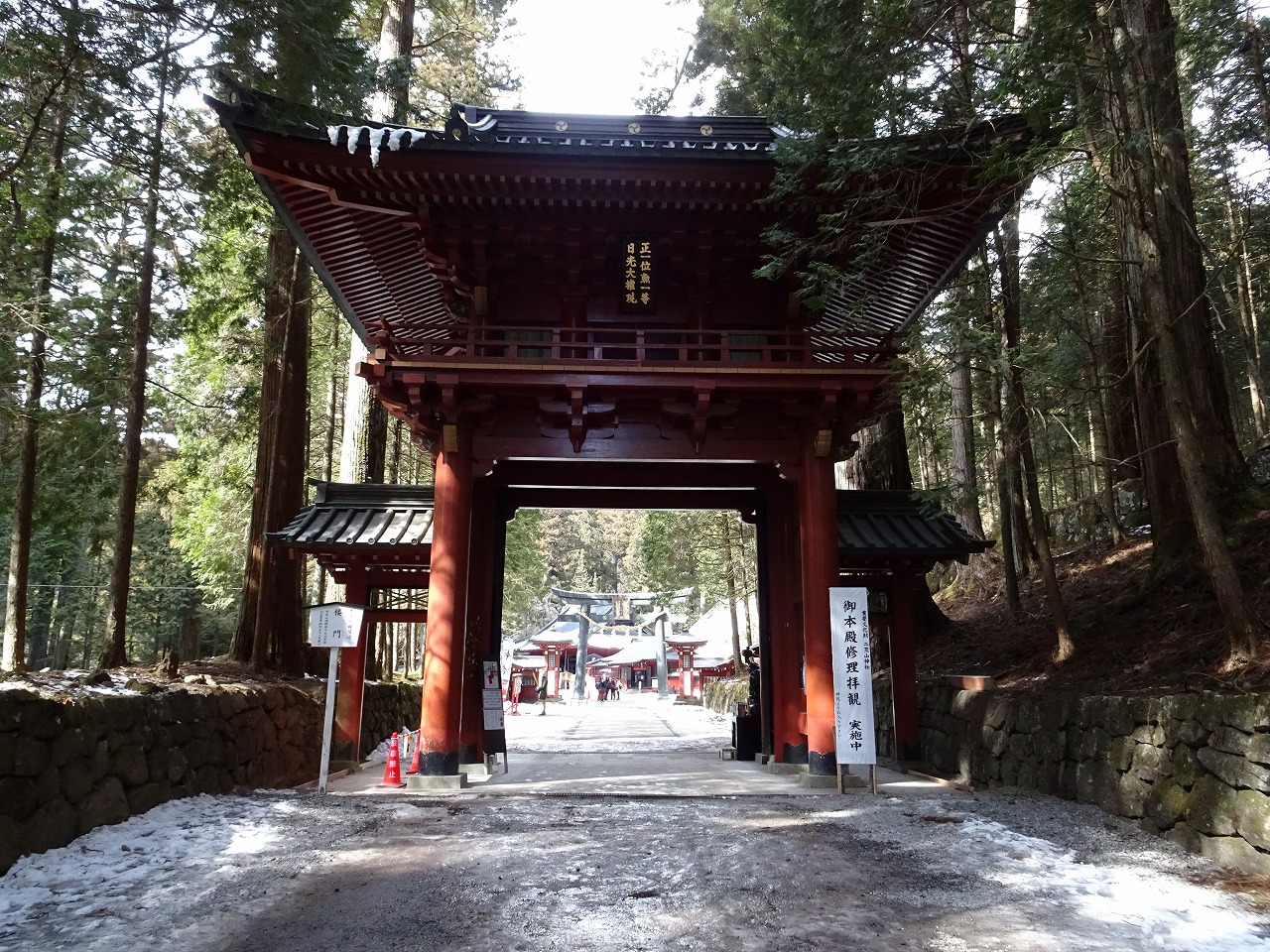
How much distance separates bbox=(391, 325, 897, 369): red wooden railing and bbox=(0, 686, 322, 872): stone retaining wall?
4.07 metres

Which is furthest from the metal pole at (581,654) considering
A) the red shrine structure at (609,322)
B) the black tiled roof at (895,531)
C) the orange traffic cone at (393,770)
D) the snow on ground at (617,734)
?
the orange traffic cone at (393,770)

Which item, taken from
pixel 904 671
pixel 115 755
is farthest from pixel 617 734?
pixel 115 755

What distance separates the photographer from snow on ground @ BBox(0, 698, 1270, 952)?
3965 millimetres

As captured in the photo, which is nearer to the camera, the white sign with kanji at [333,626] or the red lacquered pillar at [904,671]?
the white sign with kanji at [333,626]

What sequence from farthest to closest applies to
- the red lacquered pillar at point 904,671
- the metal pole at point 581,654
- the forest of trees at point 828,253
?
1. the metal pole at point 581,654
2. the red lacquered pillar at point 904,671
3. the forest of trees at point 828,253

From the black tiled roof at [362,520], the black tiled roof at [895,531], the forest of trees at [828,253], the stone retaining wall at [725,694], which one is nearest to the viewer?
the forest of trees at [828,253]

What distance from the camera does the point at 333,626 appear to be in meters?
8.38

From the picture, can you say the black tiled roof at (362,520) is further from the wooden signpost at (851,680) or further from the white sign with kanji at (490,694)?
the wooden signpost at (851,680)

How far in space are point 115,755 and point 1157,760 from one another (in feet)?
25.2

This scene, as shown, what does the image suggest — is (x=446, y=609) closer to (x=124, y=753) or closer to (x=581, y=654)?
(x=124, y=753)

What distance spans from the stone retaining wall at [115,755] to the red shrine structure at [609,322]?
1816 millimetres

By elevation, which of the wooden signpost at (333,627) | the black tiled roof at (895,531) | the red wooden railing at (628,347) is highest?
the red wooden railing at (628,347)

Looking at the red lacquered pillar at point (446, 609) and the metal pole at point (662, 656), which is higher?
the red lacquered pillar at point (446, 609)

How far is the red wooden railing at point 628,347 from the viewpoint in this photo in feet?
28.3
